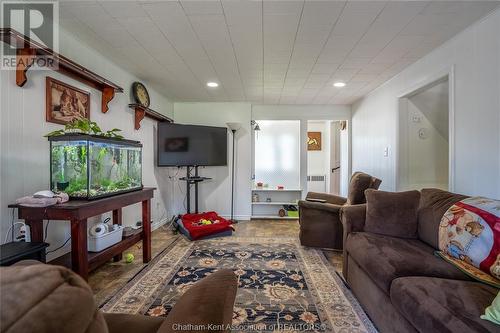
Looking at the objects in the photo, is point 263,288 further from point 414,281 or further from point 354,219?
point 414,281

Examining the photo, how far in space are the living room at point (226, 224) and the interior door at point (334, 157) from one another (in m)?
2.00

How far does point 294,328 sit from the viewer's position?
1566mm

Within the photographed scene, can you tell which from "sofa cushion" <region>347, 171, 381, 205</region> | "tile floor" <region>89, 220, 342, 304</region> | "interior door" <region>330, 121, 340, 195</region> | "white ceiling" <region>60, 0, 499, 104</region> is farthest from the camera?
"interior door" <region>330, 121, 340, 195</region>

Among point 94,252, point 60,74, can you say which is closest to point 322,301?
point 94,252

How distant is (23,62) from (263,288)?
2.52 m

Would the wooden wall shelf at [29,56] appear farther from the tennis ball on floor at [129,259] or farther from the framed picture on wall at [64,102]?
the tennis ball on floor at [129,259]

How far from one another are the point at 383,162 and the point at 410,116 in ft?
2.33

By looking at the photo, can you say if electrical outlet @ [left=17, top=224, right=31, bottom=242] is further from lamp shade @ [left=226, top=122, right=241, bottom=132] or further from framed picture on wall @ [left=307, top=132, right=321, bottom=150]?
framed picture on wall @ [left=307, top=132, right=321, bottom=150]

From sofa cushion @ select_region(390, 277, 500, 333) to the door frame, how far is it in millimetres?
1453

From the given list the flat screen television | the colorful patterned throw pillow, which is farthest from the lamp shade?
the colorful patterned throw pillow

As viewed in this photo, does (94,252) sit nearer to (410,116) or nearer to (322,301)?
(322,301)

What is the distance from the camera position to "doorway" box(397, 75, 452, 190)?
3.05 meters

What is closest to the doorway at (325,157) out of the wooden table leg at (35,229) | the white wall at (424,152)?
the white wall at (424,152)

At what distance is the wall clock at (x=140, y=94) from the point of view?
3123mm
